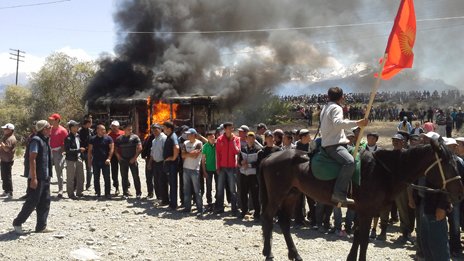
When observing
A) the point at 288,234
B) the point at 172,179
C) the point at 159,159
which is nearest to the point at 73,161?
the point at 159,159

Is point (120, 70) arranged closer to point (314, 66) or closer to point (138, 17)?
point (138, 17)

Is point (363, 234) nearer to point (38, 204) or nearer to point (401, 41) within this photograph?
point (401, 41)

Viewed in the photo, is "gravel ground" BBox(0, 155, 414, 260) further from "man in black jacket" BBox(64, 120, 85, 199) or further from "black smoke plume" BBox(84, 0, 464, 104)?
"black smoke plume" BBox(84, 0, 464, 104)

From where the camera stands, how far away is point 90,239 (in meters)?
7.34

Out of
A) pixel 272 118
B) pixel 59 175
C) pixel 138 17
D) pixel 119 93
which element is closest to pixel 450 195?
pixel 59 175

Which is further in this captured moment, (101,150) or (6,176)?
(6,176)

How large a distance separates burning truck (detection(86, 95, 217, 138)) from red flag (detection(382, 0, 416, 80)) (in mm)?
20717

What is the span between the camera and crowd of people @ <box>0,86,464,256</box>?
701cm

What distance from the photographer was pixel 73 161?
1118 cm

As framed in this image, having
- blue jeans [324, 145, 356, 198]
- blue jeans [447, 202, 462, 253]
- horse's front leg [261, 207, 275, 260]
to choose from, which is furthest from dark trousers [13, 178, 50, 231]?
blue jeans [447, 202, 462, 253]

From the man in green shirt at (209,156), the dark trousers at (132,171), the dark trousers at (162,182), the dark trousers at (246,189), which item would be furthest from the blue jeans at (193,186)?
the dark trousers at (132,171)

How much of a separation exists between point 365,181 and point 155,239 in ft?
12.3

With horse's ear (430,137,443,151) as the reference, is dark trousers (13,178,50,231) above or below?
below

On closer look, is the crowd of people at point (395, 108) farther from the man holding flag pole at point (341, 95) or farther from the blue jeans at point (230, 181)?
the man holding flag pole at point (341, 95)
